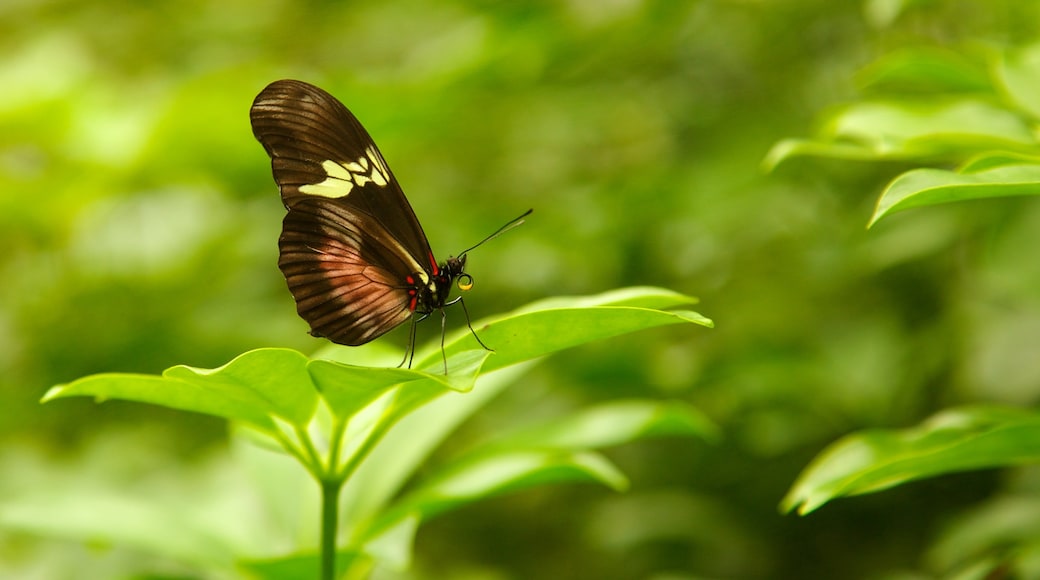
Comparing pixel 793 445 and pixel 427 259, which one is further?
pixel 793 445

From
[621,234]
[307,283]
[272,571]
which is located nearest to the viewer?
[272,571]

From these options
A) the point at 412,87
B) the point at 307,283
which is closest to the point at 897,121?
the point at 307,283

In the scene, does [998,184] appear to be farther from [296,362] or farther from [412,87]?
[412,87]

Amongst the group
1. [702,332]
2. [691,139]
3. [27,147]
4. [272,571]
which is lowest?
[272,571]

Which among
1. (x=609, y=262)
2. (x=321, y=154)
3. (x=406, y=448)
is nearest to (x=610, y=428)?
(x=406, y=448)

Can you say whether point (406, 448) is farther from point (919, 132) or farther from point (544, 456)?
point (919, 132)

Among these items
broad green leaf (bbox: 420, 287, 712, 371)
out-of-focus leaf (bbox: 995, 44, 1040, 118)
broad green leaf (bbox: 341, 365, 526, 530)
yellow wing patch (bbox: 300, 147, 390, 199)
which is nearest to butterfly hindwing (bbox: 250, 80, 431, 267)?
yellow wing patch (bbox: 300, 147, 390, 199)
